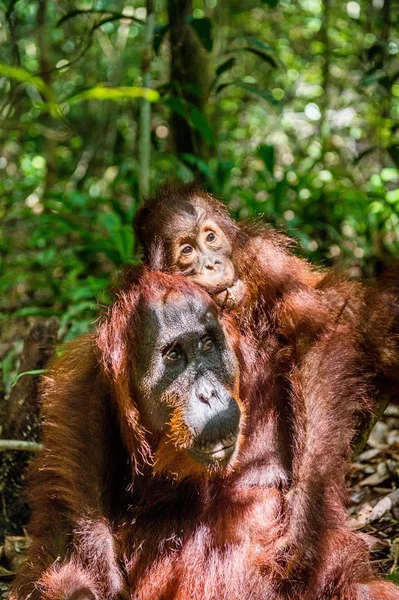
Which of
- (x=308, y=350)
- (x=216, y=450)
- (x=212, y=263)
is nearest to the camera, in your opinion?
(x=216, y=450)

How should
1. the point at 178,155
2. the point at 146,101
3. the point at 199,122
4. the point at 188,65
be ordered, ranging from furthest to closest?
the point at 178,155 → the point at 188,65 → the point at 199,122 → the point at 146,101

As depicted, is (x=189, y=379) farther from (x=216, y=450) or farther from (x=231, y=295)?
(x=231, y=295)

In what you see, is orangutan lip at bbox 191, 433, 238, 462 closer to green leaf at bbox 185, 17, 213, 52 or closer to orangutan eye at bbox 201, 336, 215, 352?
orangutan eye at bbox 201, 336, 215, 352

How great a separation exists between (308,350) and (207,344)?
0.50 metres

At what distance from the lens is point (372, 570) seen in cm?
315

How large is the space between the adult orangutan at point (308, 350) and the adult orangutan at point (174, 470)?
19 mm

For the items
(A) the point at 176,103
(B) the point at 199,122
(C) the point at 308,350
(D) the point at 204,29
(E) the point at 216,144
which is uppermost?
(D) the point at 204,29

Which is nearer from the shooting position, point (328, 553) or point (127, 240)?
point (328, 553)

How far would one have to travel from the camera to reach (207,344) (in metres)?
3.05

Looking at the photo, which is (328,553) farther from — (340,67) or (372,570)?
(340,67)

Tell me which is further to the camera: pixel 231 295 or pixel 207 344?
pixel 231 295

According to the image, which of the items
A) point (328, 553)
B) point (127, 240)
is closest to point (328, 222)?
point (127, 240)

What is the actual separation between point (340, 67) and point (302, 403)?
702cm

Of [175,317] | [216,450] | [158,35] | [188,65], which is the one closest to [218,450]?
[216,450]
